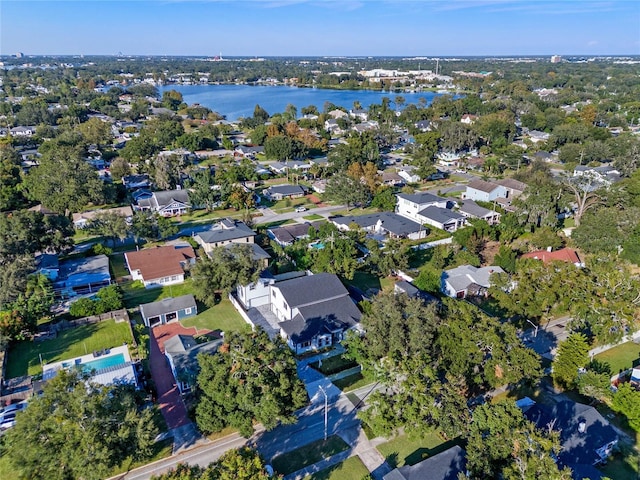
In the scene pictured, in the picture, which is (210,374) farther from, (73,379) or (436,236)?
(436,236)

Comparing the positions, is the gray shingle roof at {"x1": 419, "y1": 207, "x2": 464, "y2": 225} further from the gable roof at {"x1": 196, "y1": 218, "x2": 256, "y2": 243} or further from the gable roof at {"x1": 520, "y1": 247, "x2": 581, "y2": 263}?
the gable roof at {"x1": 196, "y1": 218, "x2": 256, "y2": 243}

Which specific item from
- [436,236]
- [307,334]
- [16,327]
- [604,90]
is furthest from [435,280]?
[604,90]

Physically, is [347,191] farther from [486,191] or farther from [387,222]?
[486,191]

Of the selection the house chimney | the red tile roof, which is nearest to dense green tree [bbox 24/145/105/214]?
the red tile roof

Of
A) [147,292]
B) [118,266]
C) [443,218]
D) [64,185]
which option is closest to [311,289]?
[147,292]

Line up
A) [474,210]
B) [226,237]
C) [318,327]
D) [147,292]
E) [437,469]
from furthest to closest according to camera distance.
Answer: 1. [474,210]
2. [226,237]
3. [147,292]
4. [318,327]
5. [437,469]

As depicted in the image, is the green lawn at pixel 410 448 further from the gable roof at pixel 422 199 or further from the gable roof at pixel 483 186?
the gable roof at pixel 483 186
